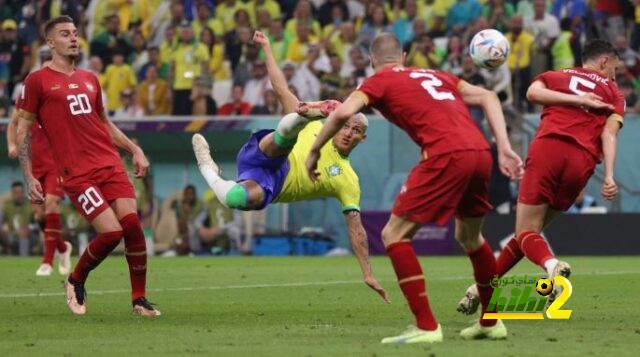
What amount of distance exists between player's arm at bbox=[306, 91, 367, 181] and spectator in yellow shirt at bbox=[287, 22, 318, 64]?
1956cm

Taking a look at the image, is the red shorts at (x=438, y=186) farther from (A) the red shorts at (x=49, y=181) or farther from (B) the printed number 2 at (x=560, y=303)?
(A) the red shorts at (x=49, y=181)

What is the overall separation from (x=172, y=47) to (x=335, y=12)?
3.50m

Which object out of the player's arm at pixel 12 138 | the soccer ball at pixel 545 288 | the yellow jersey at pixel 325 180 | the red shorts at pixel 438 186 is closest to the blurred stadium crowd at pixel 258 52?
the yellow jersey at pixel 325 180

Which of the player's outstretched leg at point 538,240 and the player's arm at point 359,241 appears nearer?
the player's outstretched leg at point 538,240

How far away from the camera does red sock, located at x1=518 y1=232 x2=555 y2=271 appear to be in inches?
458

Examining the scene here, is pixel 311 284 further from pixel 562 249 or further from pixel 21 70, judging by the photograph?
pixel 21 70

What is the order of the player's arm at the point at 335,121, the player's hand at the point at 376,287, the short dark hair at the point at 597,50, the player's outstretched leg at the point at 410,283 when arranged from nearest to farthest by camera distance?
the player's arm at the point at 335,121 < the player's outstretched leg at the point at 410,283 < the short dark hair at the point at 597,50 < the player's hand at the point at 376,287

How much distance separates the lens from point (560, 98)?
12.1 meters

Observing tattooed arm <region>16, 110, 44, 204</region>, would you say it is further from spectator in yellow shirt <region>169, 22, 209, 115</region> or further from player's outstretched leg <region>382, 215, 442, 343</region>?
spectator in yellow shirt <region>169, 22, 209, 115</region>

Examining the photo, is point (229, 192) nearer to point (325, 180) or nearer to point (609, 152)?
point (325, 180)

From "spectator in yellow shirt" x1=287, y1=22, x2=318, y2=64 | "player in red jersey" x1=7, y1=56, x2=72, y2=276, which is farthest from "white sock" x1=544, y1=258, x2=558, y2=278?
"spectator in yellow shirt" x1=287, y1=22, x2=318, y2=64

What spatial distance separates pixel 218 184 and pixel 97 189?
1.83 metres

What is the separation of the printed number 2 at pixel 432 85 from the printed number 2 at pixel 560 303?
1.80 meters

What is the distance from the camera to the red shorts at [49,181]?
20.2m
